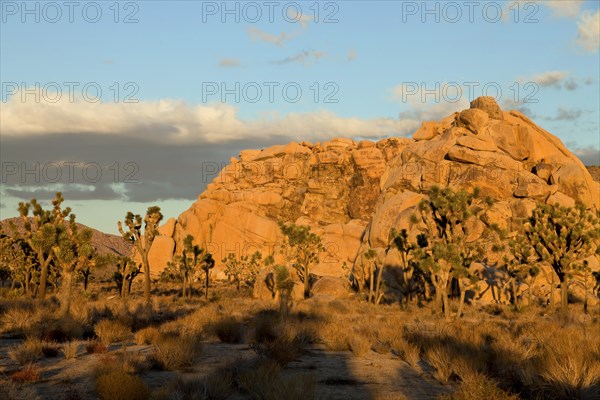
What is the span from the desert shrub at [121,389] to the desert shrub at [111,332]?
6677mm

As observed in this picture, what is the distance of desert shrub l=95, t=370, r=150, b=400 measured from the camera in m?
8.24

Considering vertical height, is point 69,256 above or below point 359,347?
above

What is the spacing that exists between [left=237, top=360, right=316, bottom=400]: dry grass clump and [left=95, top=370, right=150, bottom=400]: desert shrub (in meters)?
1.63

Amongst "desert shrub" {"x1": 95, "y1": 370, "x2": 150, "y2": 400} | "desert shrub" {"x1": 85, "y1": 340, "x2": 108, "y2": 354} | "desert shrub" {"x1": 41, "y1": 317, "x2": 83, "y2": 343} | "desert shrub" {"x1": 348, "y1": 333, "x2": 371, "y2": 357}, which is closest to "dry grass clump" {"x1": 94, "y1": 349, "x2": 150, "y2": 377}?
"desert shrub" {"x1": 95, "y1": 370, "x2": 150, "y2": 400}

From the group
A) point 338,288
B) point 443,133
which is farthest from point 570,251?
point 443,133

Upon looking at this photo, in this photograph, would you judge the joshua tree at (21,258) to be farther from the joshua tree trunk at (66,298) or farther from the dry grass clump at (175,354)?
the dry grass clump at (175,354)

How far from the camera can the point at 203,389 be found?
8758 mm

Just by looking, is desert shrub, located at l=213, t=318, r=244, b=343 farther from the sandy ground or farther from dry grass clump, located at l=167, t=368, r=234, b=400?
dry grass clump, located at l=167, t=368, r=234, b=400

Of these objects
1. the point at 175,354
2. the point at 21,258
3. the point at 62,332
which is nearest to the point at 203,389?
the point at 175,354

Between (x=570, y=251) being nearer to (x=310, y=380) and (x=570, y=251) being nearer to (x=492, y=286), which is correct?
(x=492, y=286)

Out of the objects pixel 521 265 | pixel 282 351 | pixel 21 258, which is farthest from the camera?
pixel 21 258

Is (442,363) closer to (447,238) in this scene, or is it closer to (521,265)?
(447,238)

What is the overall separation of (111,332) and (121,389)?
25.8ft

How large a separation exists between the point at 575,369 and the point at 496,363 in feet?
9.07
